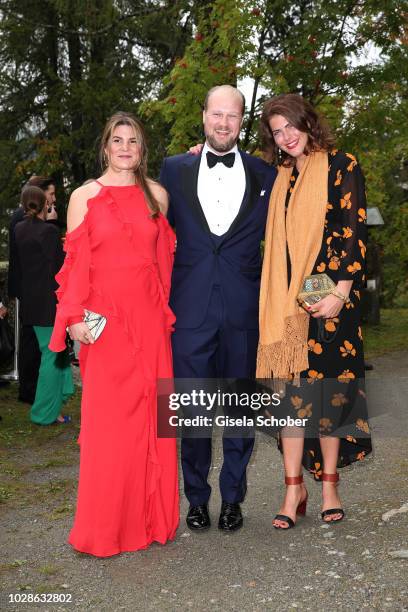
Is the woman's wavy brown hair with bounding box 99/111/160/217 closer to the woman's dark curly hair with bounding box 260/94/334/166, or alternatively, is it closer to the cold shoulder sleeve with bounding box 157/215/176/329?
the cold shoulder sleeve with bounding box 157/215/176/329

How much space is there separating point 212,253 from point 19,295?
158 inches

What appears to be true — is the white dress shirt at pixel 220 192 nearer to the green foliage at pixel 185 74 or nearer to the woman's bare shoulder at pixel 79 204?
the woman's bare shoulder at pixel 79 204

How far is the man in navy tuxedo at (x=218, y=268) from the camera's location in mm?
4488

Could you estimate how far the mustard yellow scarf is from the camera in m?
4.45

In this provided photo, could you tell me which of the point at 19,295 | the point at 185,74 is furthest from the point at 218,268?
the point at 185,74

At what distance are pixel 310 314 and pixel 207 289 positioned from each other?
564 mm

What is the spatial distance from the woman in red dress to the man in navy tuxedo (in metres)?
0.14

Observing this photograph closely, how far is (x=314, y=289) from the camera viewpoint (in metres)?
4.45

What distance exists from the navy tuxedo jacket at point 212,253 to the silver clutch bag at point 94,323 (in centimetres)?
44

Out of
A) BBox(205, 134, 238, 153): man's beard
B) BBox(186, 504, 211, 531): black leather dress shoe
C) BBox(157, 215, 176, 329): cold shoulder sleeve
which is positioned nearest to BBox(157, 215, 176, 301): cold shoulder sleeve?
BBox(157, 215, 176, 329): cold shoulder sleeve

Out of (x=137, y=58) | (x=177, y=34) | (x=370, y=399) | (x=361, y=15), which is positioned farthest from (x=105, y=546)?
(x=137, y=58)

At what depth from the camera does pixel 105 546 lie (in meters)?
4.28

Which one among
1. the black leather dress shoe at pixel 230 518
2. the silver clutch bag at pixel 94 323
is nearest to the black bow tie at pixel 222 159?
the silver clutch bag at pixel 94 323

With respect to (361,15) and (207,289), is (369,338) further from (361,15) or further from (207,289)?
(207,289)
